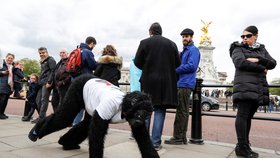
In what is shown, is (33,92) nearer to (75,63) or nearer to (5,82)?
(5,82)

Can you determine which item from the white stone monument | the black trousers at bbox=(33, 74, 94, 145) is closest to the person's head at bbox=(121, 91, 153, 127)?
the black trousers at bbox=(33, 74, 94, 145)

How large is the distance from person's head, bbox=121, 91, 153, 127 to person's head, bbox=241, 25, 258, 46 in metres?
2.22

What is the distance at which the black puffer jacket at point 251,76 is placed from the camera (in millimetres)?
4090

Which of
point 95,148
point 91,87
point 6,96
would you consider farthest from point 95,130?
point 6,96

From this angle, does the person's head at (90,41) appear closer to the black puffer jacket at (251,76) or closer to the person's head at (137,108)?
the black puffer jacket at (251,76)

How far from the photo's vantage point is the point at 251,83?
13.5 ft

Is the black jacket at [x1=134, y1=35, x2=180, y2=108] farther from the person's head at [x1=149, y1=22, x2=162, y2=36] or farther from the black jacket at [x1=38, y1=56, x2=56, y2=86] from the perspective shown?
the black jacket at [x1=38, y1=56, x2=56, y2=86]

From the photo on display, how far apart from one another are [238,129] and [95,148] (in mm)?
2218

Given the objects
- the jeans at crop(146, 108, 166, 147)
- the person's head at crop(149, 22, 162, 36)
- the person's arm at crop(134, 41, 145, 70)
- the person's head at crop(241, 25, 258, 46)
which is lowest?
the jeans at crop(146, 108, 166, 147)

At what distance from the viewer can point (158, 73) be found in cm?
439

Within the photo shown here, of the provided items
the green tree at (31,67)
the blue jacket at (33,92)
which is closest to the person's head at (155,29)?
the blue jacket at (33,92)

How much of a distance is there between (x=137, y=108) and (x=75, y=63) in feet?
9.69

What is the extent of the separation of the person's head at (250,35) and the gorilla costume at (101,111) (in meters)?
2.21

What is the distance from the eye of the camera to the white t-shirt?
9.96 feet
